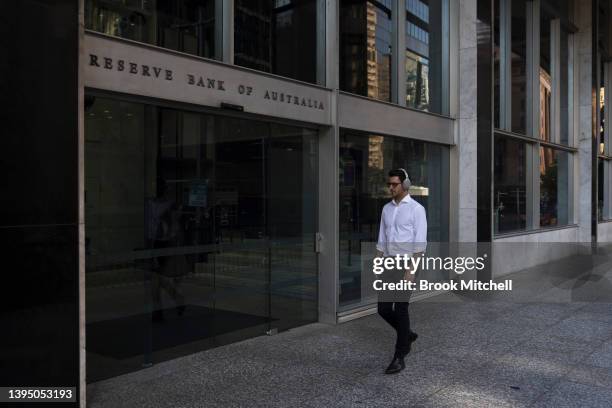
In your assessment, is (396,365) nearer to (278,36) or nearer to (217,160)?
(217,160)

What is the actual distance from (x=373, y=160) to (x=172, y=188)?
381cm

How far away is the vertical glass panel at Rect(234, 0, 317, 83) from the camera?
6777mm

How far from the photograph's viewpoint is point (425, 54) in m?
10.4

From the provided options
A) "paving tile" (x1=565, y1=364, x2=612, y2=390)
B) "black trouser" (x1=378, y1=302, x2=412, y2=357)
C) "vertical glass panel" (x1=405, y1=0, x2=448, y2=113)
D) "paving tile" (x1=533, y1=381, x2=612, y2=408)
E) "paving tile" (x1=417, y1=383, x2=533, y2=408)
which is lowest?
"paving tile" (x1=417, y1=383, x2=533, y2=408)

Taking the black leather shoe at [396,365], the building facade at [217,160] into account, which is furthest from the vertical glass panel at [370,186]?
the black leather shoe at [396,365]

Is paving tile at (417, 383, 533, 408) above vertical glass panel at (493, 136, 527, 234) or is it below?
below

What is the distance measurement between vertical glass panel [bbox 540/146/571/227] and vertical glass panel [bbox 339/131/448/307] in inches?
218

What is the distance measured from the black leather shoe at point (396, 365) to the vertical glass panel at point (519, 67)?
8782 millimetres

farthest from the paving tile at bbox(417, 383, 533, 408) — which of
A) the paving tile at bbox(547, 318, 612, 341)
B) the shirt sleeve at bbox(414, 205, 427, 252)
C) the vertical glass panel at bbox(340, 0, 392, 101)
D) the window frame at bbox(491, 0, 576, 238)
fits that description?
the window frame at bbox(491, 0, 576, 238)

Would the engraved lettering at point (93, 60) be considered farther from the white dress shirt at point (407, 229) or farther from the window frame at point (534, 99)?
the window frame at point (534, 99)

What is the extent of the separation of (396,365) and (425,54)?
21.8 ft

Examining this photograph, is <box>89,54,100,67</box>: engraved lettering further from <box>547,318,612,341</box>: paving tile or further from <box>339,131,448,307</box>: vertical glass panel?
<box>547,318,612,341</box>: paving tile

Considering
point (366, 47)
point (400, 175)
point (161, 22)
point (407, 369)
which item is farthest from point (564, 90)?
point (161, 22)
